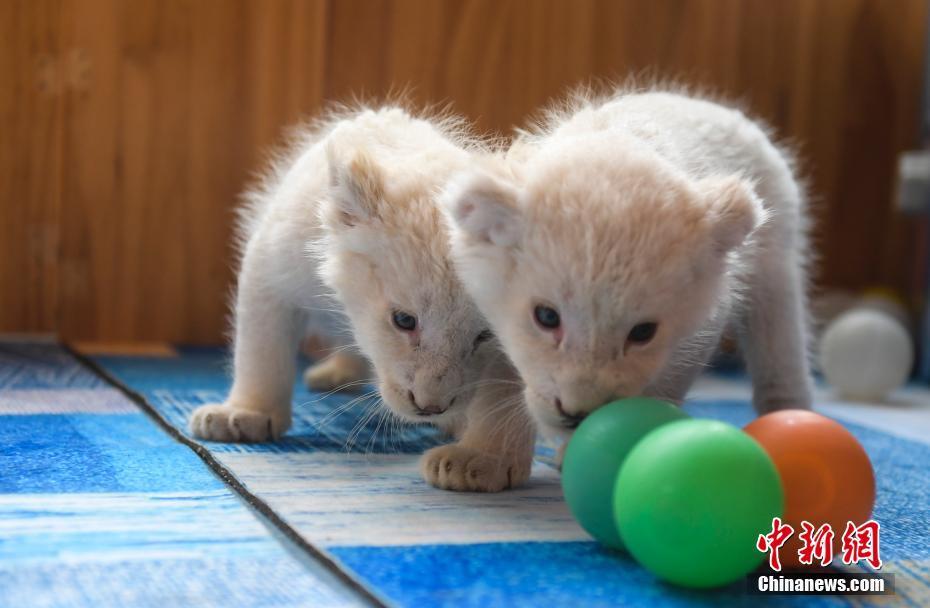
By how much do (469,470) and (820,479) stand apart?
652 mm

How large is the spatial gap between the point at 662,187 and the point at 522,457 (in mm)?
590

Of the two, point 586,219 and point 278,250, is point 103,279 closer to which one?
point 278,250

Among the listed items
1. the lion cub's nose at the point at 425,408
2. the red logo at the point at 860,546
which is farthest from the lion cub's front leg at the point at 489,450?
the red logo at the point at 860,546

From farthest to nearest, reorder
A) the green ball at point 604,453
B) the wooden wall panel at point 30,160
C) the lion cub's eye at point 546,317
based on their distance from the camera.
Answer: the wooden wall panel at point 30,160, the lion cub's eye at point 546,317, the green ball at point 604,453

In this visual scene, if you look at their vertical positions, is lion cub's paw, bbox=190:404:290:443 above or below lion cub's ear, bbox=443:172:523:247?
below

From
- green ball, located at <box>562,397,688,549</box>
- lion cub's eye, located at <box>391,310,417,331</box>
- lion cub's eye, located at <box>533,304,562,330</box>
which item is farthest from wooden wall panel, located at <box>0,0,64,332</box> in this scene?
green ball, located at <box>562,397,688,549</box>

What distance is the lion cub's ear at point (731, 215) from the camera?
1.76 metres

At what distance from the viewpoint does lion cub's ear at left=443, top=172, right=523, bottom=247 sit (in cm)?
172

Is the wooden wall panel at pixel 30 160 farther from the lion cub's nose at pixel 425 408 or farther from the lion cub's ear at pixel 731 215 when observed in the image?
the lion cub's ear at pixel 731 215

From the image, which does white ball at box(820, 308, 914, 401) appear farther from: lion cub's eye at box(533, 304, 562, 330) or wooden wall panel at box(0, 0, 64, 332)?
wooden wall panel at box(0, 0, 64, 332)

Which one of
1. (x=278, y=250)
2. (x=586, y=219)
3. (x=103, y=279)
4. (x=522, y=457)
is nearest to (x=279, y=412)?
(x=278, y=250)

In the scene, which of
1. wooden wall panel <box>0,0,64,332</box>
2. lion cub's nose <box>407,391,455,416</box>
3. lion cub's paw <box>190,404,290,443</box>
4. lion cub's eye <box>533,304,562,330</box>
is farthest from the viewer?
wooden wall panel <box>0,0,64,332</box>

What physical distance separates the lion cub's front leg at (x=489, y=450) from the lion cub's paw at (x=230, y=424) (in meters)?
0.45

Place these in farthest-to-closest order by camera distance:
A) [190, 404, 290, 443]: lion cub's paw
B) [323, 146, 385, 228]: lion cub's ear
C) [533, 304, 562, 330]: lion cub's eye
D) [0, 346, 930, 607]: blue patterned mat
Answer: [190, 404, 290, 443]: lion cub's paw < [323, 146, 385, 228]: lion cub's ear < [533, 304, 562, 330]: lion cub's eye < [0, 346, 930, 607]: blue patterned mat
